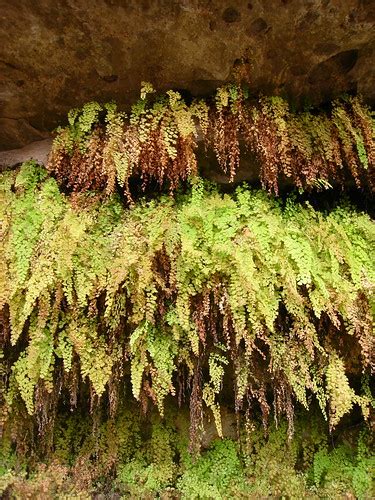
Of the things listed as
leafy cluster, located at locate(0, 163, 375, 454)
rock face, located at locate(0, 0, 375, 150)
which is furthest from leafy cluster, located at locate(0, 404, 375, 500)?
rock face, located at locate(0, 0, 375, 150)

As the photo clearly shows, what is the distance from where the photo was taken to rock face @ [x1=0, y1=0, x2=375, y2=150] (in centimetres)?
349

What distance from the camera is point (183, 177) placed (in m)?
3.87

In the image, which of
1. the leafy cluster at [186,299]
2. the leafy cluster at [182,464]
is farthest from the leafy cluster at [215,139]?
the leafy cluster at [182,464]

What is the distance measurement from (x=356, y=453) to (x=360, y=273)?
193 cm

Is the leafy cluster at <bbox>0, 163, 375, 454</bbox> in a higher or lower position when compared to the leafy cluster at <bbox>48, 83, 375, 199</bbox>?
lower

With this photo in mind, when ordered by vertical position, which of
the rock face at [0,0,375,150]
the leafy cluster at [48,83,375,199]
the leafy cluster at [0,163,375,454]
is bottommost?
the leafy cluster at [0,163,375,454]

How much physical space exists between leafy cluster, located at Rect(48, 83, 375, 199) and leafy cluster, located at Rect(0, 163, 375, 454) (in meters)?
0.35

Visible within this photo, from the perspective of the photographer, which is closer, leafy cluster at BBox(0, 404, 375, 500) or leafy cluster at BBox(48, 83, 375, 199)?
leafy cluster at BBox(48, 83, 375, 199)

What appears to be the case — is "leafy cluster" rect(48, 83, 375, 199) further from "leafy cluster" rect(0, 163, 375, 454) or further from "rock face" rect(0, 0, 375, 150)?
"leafy cluster" rect(0, 163, 375, 454)

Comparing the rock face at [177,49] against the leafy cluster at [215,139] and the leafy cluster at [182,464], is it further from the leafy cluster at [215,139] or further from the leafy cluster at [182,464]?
the leafy cluster at [182,464]

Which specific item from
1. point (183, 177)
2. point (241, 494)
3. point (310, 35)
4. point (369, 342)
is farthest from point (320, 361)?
point (310, 35)

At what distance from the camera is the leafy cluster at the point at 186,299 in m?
3.49

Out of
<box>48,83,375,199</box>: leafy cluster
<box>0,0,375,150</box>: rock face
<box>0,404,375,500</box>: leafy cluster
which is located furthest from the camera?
<box>0,404,375,500</box>: leafy cluster

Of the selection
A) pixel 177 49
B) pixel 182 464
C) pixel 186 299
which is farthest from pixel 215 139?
pixel 182 464
